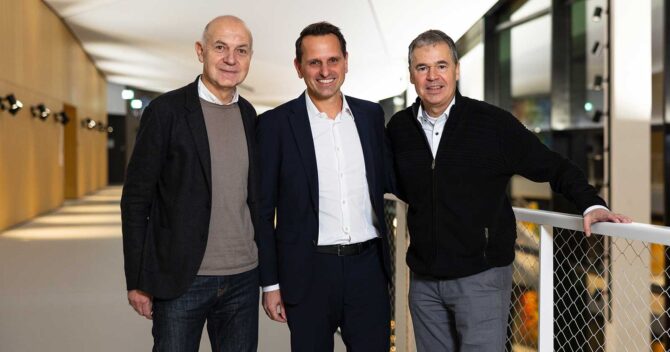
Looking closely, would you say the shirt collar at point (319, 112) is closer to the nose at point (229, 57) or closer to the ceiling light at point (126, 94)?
the nose at point (229, 57)

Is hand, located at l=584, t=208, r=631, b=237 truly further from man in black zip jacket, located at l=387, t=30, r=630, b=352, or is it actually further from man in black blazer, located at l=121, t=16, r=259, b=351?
man in black blazer, located at l=121, t=16, r=259, b=351

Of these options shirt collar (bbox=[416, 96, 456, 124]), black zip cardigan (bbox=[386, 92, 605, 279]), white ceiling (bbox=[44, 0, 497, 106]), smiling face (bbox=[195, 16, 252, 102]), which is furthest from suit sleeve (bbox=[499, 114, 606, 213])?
white ceiling (bbox=[44, 0, 497, 106])

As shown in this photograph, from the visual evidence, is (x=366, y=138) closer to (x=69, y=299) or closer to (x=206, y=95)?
(x=206, y=95)

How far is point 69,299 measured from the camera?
4.93 metres

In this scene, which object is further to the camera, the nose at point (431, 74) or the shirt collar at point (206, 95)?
the shirt collar at point (206, 95)

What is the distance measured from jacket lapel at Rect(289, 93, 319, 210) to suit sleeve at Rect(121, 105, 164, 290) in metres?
0.39

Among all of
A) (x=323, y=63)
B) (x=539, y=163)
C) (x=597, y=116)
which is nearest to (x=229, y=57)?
(x=323, y=63)

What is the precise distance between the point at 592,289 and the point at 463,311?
6639mm

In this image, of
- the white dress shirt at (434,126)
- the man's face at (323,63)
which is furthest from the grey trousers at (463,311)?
the man's face at (323,63)

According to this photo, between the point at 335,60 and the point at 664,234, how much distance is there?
1.00m

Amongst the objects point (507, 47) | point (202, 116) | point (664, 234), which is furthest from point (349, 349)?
point (507, 47)

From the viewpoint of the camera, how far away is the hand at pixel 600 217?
1730mm

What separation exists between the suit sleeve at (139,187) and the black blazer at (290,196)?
31 centimetres

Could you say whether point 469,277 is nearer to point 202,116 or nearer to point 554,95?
point 202,116
